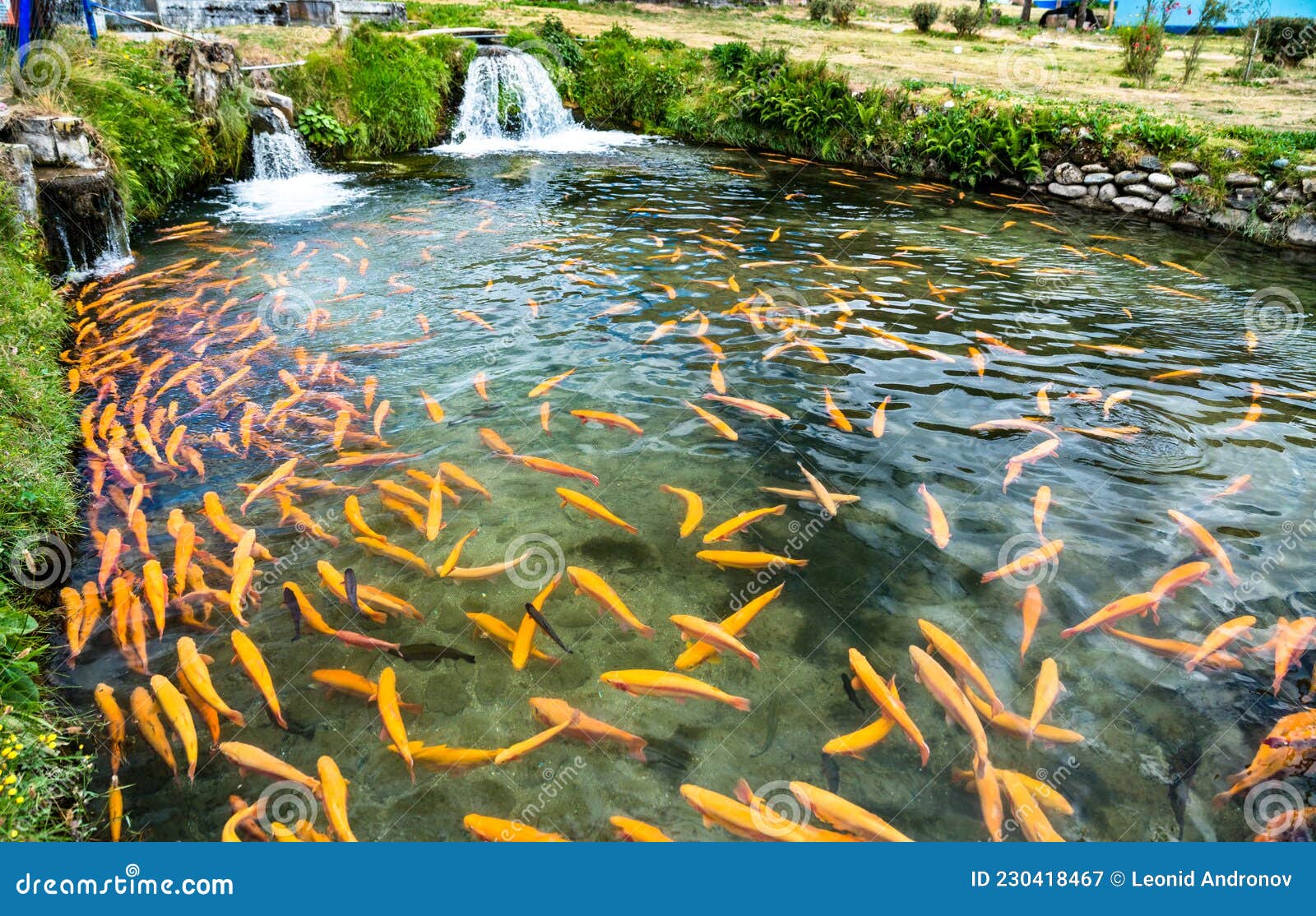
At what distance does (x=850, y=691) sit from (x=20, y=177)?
30.3 feet

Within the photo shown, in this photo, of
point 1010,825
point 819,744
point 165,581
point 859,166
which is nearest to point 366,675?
point 165,581

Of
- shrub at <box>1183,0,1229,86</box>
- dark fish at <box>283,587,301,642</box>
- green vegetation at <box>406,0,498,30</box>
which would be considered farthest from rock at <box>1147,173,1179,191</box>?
green vegetation at <box>406,0,498,30</box>

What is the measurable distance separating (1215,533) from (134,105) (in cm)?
1369

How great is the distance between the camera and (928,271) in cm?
936

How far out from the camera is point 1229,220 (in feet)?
35.9

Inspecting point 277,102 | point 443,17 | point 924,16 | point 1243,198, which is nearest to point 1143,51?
point 1243,198

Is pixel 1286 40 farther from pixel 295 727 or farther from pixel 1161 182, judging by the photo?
pixel 295 727

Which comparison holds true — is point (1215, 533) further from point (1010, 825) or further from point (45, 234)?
point (45, 234)

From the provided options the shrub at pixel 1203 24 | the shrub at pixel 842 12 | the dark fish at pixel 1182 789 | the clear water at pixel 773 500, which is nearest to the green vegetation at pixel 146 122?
the clear water at pixel 773 500

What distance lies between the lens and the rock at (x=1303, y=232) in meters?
10.3

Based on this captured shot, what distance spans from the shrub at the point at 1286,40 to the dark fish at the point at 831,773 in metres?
24.1

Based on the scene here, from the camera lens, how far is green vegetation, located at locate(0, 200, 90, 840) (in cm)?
295

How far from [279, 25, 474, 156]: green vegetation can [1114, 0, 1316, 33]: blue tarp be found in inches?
787

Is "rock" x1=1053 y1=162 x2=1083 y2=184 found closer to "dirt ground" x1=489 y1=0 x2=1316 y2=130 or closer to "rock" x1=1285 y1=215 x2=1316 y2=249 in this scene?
"dirt ground" x1=489 y1=0 x2=1316 y2=130
